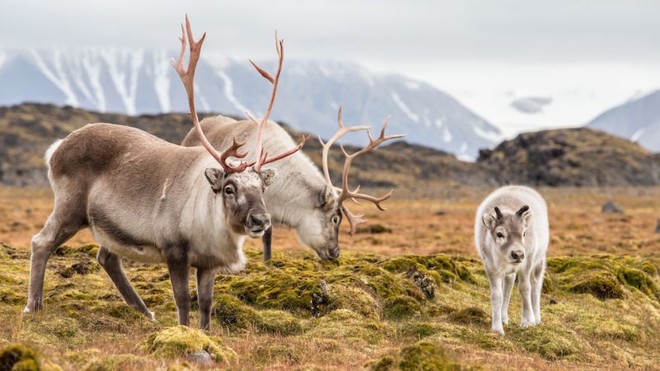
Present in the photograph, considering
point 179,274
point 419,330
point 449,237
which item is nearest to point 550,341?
point 419,330

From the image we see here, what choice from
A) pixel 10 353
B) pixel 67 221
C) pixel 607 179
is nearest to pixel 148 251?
pixel 67 221

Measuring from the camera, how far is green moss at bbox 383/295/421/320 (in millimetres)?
15172

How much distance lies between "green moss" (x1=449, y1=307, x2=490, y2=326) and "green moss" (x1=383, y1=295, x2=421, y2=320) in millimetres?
792

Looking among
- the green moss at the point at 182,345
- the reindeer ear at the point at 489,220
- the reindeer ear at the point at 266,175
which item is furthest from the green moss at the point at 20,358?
the reindeer ear at the point at 489,220

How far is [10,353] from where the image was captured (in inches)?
290

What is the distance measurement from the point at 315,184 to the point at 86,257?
615cm

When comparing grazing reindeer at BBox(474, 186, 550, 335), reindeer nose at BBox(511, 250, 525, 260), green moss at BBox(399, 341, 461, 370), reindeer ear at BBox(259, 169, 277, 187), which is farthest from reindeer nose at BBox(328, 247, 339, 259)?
green moss at BBox(399, 341, 461, 370)

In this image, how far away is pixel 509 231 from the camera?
1419cm

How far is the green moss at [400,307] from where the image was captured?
49.8ft

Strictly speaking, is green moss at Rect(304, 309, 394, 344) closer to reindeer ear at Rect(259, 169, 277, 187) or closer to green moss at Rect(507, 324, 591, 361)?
green moss at Rect(507, 324, 591, 361)

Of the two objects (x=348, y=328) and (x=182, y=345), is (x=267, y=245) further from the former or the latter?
(x=182, y=345)

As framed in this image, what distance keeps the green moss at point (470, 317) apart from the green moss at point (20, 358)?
9.04m

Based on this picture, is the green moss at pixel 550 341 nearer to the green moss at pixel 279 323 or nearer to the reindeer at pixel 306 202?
the green moss at pixel 279 323

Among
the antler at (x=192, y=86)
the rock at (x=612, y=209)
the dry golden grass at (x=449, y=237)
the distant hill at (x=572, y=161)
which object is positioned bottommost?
the distant hill at (x=572, y=161)
